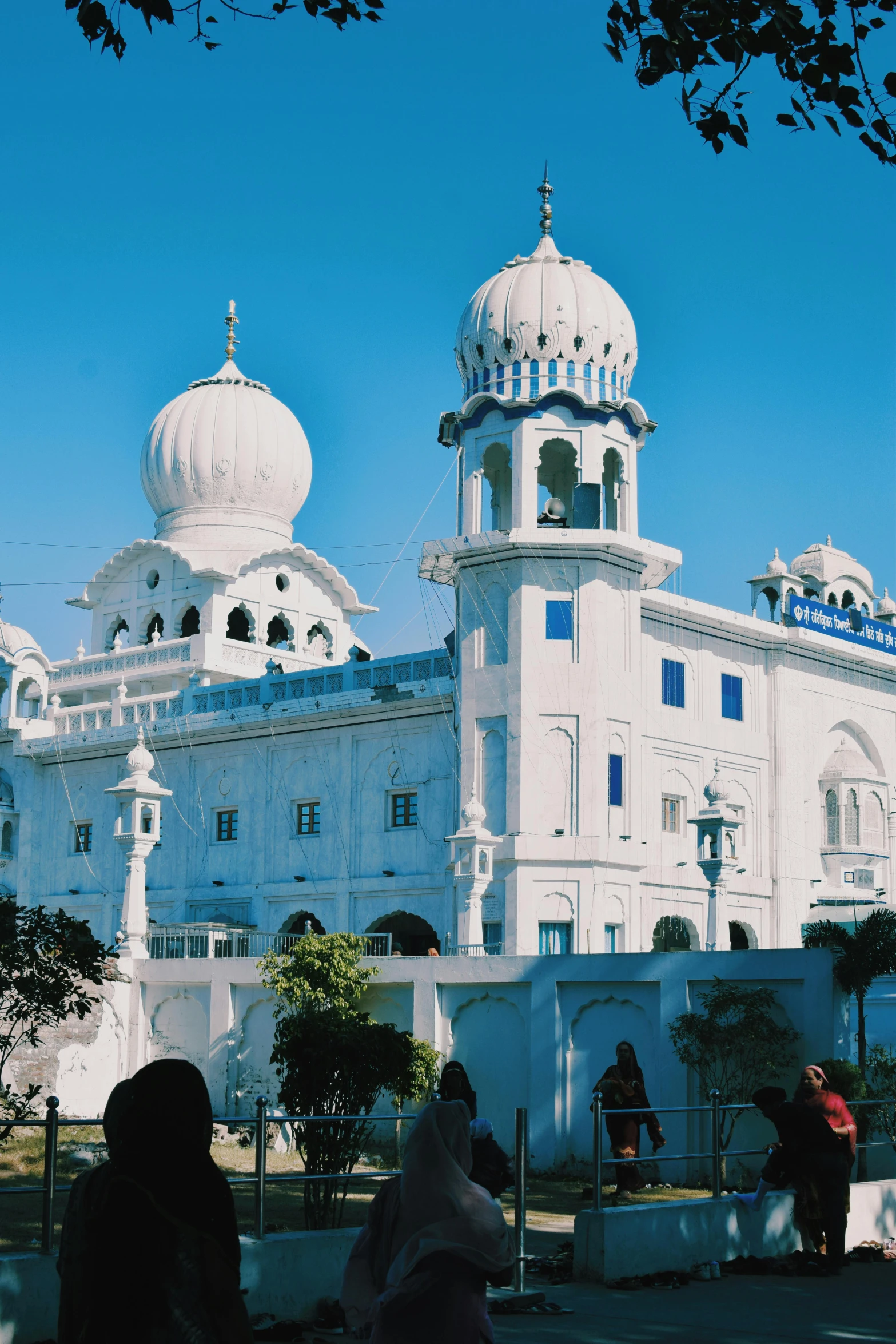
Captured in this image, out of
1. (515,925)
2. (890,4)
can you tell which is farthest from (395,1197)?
(515,925)

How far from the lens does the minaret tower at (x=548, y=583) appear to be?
90.0ft

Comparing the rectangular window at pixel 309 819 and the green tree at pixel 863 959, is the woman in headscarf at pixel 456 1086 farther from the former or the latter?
the rectangular window at pixel 309 819

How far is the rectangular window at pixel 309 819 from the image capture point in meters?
31.9

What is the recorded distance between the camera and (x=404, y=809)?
30469 mm

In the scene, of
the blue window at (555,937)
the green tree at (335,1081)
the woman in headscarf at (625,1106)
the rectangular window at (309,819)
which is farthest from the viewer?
the rectangular window at (309,819)

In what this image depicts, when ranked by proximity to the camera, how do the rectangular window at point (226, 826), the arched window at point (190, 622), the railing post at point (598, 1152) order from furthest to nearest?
the arched window at point (190, 622)
the rectangular window at point (226, 826)
the railing post at point (598, 1152)

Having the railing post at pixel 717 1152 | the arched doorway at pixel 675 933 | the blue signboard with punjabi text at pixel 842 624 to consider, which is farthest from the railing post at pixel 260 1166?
the blue signboard with punjabi text at pixel 842 624

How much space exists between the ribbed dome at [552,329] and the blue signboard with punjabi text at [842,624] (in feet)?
22.0

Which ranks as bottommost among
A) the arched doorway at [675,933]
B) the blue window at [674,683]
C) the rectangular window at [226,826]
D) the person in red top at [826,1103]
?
the person in red top at [826,1103]

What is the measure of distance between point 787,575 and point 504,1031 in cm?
1579

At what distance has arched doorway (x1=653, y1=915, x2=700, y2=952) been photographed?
2994 centimetres

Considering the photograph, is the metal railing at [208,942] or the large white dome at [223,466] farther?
the large white dome at [223,466]

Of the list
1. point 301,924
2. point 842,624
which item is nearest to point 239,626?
point 301,924

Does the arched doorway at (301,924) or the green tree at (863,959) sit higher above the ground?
the arched doorway at (301,924)
